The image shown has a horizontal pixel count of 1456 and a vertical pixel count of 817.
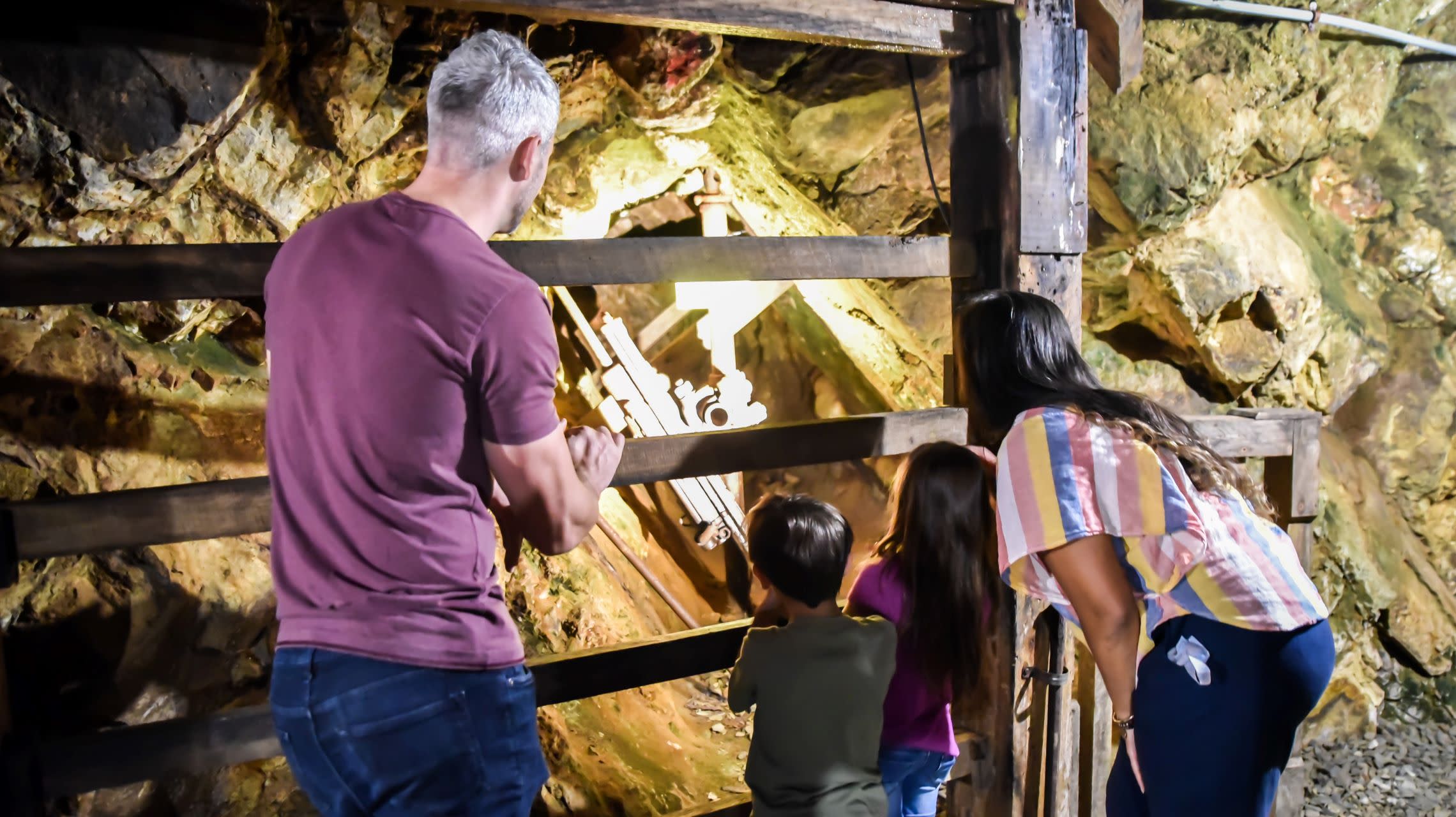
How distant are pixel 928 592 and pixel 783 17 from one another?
1337 millimetres

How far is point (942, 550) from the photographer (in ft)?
7.64

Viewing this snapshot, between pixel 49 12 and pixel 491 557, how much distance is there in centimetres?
185

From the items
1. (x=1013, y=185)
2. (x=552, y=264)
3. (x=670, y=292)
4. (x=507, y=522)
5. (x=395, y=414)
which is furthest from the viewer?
(x=670, y=292)

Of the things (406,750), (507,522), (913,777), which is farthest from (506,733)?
(913,777)

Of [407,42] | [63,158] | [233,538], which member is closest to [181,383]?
[233,538]

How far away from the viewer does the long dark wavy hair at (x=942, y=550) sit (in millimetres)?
2318

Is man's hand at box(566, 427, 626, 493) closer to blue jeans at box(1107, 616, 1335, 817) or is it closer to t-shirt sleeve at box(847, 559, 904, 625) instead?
t-shirt sleeve at box(847, 559, 904, 625)

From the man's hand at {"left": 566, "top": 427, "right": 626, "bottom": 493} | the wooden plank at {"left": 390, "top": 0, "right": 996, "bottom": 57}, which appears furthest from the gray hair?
the wooden plank at {"left": 390, "top": 0, "right": 996, "bottom": 57}

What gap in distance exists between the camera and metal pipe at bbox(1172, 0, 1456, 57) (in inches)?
176

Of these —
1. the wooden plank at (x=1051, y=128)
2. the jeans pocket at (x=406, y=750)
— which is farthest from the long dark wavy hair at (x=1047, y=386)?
the jeans pocket at (x=406, y=750)

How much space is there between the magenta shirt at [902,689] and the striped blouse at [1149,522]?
57 cm

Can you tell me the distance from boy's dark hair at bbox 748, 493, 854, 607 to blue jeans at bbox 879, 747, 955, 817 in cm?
51

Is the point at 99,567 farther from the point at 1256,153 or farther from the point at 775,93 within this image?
the point at 1256,153

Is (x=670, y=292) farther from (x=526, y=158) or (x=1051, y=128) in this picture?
(x=526, y=158)
